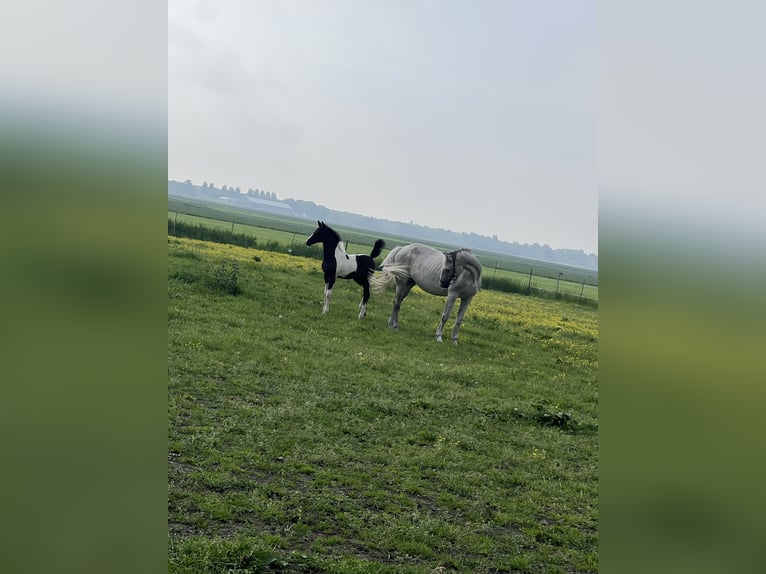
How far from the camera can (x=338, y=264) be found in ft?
40.6

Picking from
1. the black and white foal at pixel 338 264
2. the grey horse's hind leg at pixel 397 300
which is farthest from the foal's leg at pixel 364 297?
the grey horse's hind leg at pixel 397 300

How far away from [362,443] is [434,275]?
626 centimetres

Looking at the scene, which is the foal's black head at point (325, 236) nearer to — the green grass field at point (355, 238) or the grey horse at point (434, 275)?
the grey horse at point (434, 275)

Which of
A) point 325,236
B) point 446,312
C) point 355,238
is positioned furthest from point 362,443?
point 355,238

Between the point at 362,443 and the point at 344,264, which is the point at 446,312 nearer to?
the point at 344,264

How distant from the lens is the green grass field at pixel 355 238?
2572cm

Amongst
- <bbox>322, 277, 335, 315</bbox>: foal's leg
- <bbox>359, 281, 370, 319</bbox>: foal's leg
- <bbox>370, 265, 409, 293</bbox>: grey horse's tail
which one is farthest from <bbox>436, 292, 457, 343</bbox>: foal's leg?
<bbox>322, 277, 335, 315</bbox>: foal's leg
